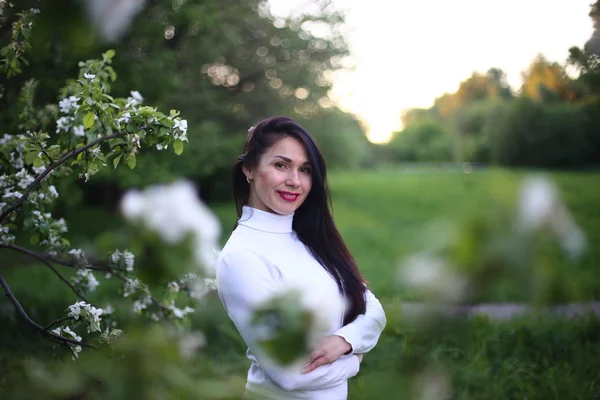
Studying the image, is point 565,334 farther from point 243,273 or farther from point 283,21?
point 283,21

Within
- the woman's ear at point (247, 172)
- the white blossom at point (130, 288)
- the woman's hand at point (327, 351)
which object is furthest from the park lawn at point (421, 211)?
the white blossom at point (130, 288)

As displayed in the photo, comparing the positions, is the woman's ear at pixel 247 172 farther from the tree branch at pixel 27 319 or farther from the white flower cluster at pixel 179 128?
the tree branch at pixel 27 319

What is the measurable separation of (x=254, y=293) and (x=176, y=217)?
119cm

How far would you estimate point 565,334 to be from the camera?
473 centimetres

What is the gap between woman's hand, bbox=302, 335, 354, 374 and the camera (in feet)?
6.36

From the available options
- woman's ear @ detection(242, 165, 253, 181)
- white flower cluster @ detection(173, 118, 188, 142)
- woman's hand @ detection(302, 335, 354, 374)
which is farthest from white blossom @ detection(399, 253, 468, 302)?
white flower cluster @ detection(173, 118, 188, 142)

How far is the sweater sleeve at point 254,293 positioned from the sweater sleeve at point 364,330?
0.08 metres

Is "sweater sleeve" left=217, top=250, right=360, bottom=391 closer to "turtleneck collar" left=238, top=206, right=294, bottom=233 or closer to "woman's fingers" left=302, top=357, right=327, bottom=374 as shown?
"woman's fingers" left=302, top=357, right=327, bottom=374

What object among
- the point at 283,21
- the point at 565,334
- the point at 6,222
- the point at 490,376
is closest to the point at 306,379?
the point at 6,222

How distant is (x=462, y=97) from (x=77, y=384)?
29.3 inches

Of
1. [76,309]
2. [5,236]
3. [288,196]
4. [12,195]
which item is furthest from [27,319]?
[288,196]

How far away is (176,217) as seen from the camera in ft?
2.22

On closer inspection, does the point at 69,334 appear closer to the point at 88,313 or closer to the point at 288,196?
the point at 88,313

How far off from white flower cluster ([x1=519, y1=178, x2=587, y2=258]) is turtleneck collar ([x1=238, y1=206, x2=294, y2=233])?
1785 millimetres
